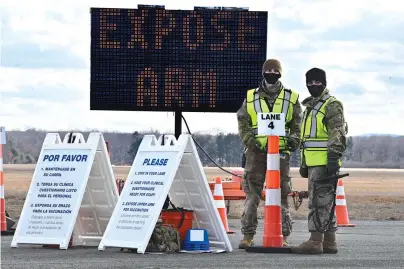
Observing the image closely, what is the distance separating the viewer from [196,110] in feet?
61.2

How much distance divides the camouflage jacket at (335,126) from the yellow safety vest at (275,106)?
3.05 ft

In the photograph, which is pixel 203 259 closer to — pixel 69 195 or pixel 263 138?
pixel 263 138

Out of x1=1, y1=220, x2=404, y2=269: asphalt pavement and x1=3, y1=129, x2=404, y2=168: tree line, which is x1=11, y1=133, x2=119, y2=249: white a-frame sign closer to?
x1=1, y1=220, x2=404, y2=269: asphalt pavement

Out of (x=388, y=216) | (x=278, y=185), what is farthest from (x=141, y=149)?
(x=388, y=216)

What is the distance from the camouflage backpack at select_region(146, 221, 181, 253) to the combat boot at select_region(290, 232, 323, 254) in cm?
132

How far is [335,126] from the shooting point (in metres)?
14.6

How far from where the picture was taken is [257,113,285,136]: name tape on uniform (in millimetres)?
14703

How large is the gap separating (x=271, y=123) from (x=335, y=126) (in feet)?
2.32

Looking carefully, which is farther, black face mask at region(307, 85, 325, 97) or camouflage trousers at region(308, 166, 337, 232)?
black face mask at region(307, 85, 325, 97)

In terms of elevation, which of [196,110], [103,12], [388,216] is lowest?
[388,216]

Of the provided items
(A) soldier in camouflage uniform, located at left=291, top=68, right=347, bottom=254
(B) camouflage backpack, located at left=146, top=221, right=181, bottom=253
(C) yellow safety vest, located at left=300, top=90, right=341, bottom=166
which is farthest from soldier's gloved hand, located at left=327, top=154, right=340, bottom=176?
(B) camouflage backpack, located at left=146, top=221, right=181, bottom=253

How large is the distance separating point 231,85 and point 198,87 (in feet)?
1.55

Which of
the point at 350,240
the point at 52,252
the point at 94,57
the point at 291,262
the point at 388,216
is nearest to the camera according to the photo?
the point at 291,262

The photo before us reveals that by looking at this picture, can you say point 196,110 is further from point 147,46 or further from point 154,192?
point 154,192
